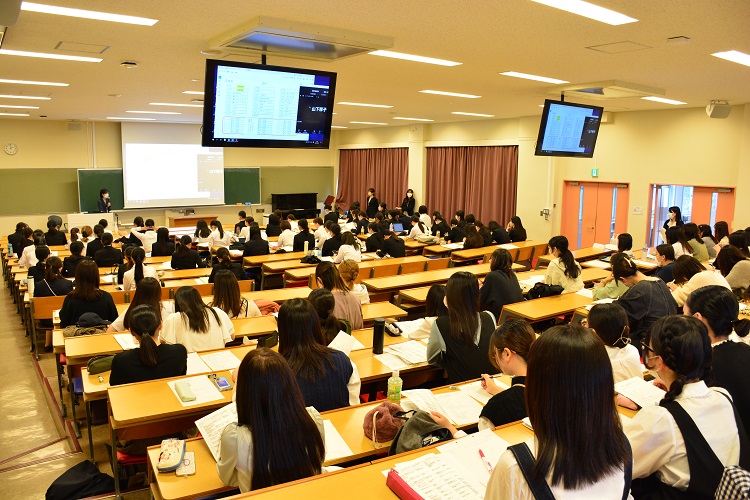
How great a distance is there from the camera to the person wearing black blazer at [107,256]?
8195 mm

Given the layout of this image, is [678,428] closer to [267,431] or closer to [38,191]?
[267,431]

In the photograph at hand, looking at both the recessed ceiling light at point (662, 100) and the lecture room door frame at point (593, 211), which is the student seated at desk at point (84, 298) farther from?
the lecture room door frame at point (593, 211)

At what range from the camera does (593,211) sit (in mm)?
12375

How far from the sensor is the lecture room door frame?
11.8 metres

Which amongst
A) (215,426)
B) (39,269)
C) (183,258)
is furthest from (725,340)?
(39,269)

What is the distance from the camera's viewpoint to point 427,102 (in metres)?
9.96

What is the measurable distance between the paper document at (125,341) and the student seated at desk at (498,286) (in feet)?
10.7

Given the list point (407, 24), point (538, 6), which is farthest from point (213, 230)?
point (538, 6)

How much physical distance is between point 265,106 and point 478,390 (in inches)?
112

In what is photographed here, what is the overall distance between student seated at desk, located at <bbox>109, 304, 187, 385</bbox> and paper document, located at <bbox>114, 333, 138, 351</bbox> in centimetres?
75

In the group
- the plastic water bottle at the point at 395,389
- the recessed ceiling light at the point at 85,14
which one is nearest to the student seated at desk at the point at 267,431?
the plastic water bottle at the point at 395,389

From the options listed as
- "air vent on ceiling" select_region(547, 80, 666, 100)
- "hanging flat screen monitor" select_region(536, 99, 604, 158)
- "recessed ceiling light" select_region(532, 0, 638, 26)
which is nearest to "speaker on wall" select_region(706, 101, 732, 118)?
"air vent on ceiling" select_region(547, 80, 666, 100)

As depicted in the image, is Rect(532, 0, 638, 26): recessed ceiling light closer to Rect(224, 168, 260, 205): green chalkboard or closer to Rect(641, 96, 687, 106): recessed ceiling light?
Rect(641, 96, 687, 106): recessed ceiling light

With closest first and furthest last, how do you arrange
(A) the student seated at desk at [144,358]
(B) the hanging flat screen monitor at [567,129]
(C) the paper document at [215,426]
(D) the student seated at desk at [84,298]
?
1. (C) the paper document at [215,426]
2. (A) the student seated at desk at [144,358]
3. (D) the student seated at desk at [84,298]
4. (B) the hanging flat screen monitor at [567,129]
